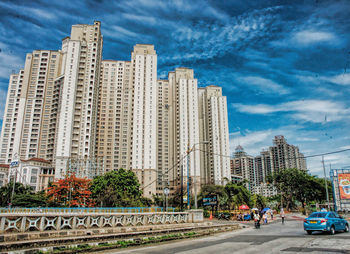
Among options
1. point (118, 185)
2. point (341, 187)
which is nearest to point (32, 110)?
point (118, 185)

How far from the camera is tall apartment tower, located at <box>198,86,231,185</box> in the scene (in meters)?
117

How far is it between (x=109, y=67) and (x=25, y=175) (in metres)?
54.2

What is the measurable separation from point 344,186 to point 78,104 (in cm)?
7670

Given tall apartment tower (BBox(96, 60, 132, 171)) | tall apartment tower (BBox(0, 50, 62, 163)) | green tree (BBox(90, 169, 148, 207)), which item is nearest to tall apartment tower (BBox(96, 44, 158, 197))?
tall apartment tower (BBox(96, 60, 132, 171))

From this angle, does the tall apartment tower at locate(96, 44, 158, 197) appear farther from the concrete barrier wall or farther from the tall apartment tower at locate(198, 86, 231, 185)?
the concrete barrier wall

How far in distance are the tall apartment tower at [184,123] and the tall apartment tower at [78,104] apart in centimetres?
3516

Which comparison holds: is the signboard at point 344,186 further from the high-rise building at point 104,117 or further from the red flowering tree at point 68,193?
the high-rise building at point 104,117

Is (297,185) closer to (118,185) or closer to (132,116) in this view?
(118,185)

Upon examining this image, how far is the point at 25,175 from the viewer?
3219 inches

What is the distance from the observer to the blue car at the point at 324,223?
54.8 feet

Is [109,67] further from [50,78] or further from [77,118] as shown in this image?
[77,118]

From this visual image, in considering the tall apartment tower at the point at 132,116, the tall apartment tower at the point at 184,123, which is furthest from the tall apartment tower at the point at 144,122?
the tall apartment tower at the point at 184,123

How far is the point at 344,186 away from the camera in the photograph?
36.2m


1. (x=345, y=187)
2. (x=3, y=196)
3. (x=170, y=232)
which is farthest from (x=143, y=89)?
(x=170, y=232)
